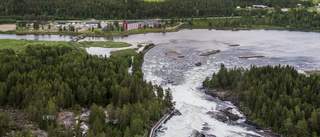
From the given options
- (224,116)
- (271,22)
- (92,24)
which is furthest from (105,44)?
(271,22)

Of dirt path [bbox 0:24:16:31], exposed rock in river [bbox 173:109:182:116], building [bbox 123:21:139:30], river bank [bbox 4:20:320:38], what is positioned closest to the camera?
exposed rock in river [bbox 173:109:182:116]

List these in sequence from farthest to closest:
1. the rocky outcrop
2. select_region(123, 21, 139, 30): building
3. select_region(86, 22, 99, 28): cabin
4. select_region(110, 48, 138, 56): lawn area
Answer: select_region(86, 22, 99, 28): cabin < select_region(123, 21, 139, 30): building < select_region(110, 48, 138, 56): lawn area < the rocky outcrop

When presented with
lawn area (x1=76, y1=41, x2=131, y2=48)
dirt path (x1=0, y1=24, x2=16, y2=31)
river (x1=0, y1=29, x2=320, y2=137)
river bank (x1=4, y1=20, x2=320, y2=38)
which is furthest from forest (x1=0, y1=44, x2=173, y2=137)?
dirt path (x1=0, y1=24, x2=16, y2=31)

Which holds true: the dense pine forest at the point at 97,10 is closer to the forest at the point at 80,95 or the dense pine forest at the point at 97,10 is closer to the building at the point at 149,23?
the building at the point at 149,23

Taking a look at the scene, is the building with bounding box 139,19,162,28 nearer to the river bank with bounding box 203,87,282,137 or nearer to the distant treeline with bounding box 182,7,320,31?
the distant treeline with bounding box 182,7,320,31

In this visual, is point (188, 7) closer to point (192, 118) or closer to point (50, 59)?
point (50, 59)

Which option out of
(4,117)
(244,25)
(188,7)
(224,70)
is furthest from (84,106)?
(188,7)
